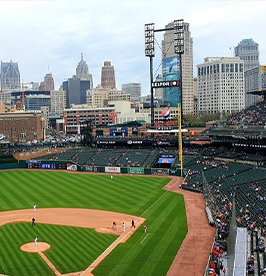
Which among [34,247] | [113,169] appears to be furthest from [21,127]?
[34,247]

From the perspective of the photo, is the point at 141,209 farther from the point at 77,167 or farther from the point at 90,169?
the point at 77,167

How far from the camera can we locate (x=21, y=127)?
126875mm

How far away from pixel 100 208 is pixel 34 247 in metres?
13.1

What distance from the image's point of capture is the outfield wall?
6194 centimetres

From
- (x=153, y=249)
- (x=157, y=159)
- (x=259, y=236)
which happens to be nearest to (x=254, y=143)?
(x=157, y=159)

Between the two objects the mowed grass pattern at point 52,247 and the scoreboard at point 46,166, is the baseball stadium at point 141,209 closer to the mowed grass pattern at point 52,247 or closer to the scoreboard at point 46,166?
the mowed grass pattern at point 52,247

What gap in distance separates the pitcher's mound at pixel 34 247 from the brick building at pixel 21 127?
10076 centimetres

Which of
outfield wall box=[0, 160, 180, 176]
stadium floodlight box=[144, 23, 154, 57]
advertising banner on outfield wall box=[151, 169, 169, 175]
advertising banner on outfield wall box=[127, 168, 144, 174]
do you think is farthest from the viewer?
stadium floodlight box=[144, 23, 154, 57]

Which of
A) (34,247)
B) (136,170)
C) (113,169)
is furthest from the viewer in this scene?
(113,169)

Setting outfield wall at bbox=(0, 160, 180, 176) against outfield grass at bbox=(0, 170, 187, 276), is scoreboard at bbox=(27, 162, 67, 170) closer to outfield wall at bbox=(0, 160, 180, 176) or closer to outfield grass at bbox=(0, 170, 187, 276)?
outfield wall at bbox=(0, 160, 180, 176)

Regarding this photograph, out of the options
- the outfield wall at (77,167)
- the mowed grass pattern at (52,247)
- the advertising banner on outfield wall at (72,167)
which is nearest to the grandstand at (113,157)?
the advertising banner on outfield wall at (72,167)

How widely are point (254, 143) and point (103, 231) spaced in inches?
1205

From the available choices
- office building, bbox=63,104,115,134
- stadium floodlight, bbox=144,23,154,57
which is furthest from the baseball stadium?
office building, bbox=63,104,115,134

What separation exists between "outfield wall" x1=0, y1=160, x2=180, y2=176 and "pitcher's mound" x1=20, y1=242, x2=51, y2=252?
34036mm
